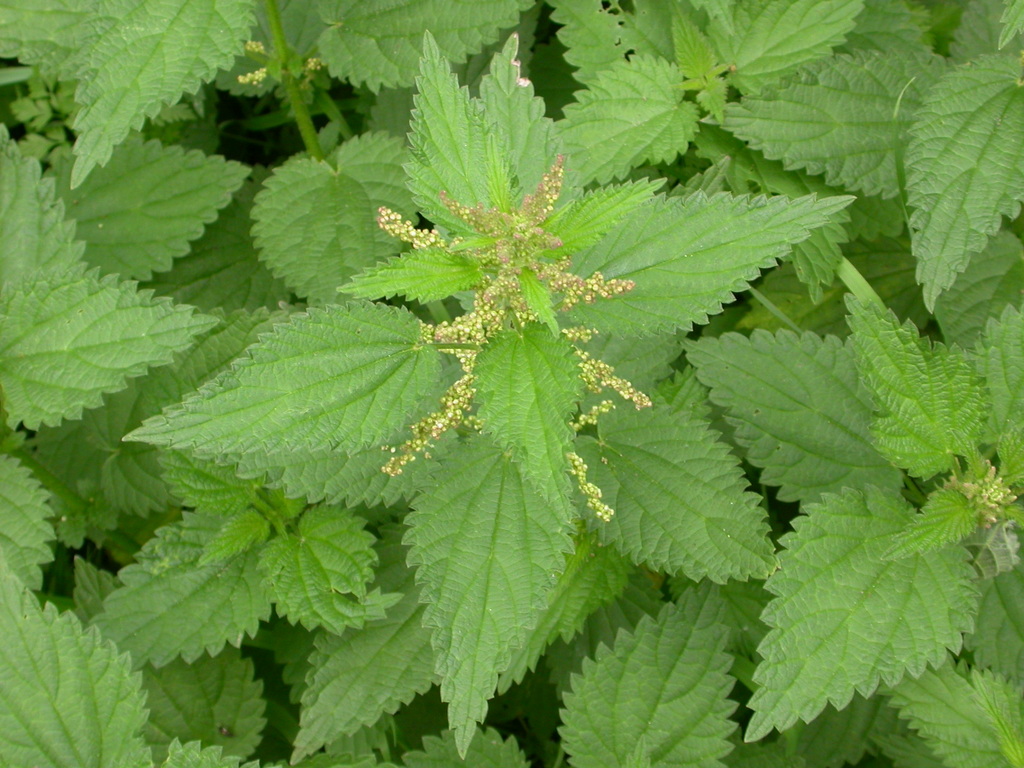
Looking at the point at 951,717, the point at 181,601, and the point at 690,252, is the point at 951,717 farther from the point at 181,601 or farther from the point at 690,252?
the point at 181,601

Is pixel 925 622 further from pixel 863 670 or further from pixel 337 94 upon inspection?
pixel 337 94

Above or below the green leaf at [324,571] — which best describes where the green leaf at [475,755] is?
below

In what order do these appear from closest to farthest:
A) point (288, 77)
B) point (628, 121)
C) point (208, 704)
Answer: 1. point (208, 704)
2. point (628, 121)
3. point (288, 77)

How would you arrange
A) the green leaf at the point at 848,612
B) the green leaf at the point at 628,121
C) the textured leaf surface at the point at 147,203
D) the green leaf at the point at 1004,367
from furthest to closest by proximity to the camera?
the textured leaf surface at the point at 147,203
the green leaf at the point at 628,121
the green leaf at the point at 1004,367
the green leaf at the point at 848,612

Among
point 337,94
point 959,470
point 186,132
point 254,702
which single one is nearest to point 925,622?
point 959,470

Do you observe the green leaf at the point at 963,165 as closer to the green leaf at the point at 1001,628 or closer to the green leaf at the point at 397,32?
the green leaf at the point at 1001,628

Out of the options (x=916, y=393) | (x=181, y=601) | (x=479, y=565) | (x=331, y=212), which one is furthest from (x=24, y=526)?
(x=916, y=393)

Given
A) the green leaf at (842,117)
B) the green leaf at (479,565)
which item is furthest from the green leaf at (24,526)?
the green leaf at (842,117)
